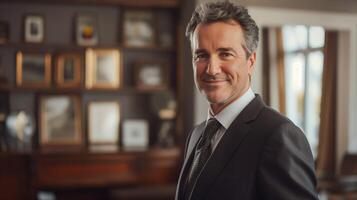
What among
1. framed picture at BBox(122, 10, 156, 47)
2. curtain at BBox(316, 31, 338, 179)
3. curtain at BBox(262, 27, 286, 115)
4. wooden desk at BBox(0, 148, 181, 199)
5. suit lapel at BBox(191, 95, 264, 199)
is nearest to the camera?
suit lapel at BBox(191, 95, 264, 199)

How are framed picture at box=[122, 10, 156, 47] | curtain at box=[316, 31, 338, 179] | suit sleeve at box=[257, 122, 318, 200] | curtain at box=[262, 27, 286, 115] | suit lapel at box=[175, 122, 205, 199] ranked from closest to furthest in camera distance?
suit sleeve at box=[257, 122, 318, 200]
suit lapel at box=[175, 122, 205, 199]
framed picture at box=[122, 10, 156, 47]
curtain at box=[316, 31, 338, 179]
curtain at box=[262, 27, 286, 115]

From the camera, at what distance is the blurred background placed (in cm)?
472

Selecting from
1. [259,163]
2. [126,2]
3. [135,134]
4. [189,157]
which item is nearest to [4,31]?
[126,2]

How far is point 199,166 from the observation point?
1378mm

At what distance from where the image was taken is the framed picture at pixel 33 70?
5000mm

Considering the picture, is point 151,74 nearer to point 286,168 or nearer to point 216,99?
point 216,99

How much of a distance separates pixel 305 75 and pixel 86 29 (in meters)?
2.90

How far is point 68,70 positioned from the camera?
16.7 ft

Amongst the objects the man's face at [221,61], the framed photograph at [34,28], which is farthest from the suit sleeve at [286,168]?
the framed photograph at [34,28]

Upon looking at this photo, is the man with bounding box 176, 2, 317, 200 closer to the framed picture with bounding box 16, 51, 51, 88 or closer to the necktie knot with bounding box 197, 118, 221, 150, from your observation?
the necktie knot with bounding box 197, 118, 221, 150

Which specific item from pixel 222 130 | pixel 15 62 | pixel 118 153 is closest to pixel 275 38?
pixel 118 153

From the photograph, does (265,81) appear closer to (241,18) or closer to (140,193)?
(140,193)

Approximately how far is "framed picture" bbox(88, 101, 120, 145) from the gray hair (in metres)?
3.96

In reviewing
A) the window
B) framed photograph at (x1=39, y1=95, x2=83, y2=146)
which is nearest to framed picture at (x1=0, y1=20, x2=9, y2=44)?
framed photograph at (x1=39, y1=95, x2=83, y2=146)
